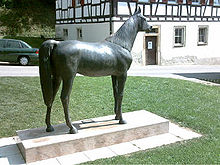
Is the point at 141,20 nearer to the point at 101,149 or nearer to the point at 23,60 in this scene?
the point at 101,149

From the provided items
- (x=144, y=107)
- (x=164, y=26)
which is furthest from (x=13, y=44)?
(x=144, y=107)

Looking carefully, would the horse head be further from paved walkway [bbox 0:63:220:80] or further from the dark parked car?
the dark parked car

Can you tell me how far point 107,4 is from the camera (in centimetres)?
1711

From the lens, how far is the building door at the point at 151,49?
18344mm

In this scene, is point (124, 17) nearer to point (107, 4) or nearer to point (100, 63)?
point (107, 4)

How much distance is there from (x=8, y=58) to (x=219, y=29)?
14.9m

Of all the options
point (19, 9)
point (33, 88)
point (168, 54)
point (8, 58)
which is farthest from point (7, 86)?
point (19, 9)

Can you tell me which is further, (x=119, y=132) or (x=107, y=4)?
(x=107, y=4)

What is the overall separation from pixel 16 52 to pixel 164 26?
9543 millimetres

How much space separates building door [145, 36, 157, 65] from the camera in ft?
60.2

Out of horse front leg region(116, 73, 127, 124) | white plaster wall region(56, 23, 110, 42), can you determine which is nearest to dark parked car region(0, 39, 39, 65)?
white plaster wall region(56, 23, 110, 42)

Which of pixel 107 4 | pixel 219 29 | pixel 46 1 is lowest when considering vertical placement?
pixel 219 29

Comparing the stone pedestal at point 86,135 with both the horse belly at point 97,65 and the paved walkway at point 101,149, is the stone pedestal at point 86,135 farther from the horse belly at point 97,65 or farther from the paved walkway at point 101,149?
the horse belly at point 97,65

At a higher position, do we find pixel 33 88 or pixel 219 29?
pixel 219 29
